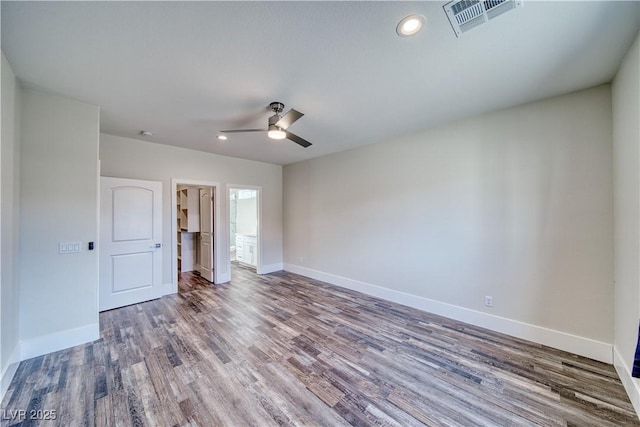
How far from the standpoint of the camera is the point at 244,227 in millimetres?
8148

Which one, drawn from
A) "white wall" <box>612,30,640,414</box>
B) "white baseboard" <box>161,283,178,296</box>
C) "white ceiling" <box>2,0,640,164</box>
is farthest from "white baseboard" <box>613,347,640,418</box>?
"white baseboard" <box>161,283,178,296</box>

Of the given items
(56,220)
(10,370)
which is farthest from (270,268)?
(10,370)

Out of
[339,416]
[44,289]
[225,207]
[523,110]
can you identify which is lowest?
[339,416]

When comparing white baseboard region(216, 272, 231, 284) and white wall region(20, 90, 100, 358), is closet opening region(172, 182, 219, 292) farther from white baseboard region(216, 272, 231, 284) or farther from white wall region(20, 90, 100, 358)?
white wall region(20, 90, 100, 358)

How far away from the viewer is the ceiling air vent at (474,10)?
4.82 feet

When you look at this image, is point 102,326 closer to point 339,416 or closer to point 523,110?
point 339,416

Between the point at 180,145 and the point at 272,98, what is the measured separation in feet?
8.91

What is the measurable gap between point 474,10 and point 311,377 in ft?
10.0

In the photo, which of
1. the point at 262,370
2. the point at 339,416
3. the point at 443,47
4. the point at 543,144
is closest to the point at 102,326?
the point at 262,370

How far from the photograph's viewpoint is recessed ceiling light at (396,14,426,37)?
1571mm

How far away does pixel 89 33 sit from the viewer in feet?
5.53

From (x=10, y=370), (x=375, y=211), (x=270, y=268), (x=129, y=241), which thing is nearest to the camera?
(x=10, y=370)

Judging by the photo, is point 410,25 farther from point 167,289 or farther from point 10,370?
point 167,289

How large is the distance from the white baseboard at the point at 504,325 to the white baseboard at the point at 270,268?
7.51 ft
